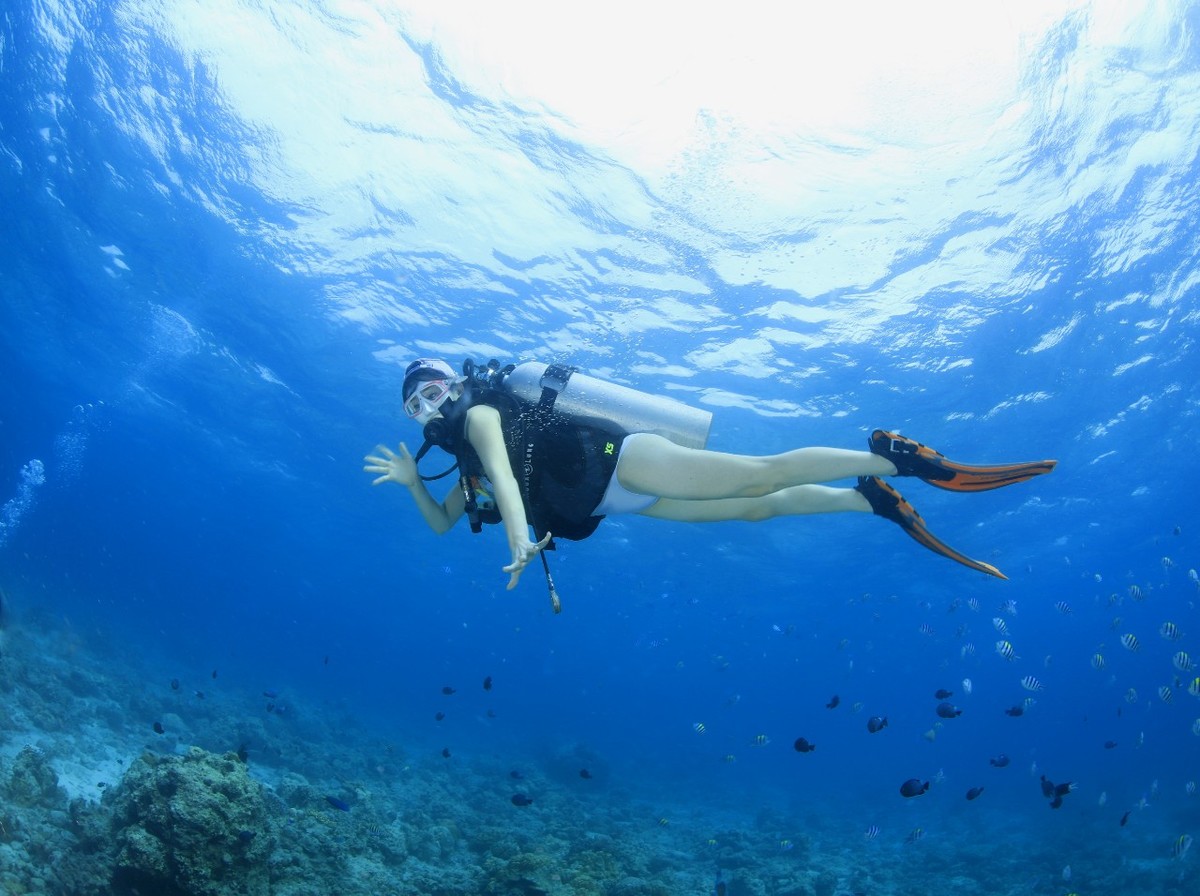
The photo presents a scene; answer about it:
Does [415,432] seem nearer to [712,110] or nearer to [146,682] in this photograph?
[146,682]

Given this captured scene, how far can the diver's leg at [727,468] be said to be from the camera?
516 centimetres

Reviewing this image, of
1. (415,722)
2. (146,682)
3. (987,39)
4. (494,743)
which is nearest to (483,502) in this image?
(987,39)

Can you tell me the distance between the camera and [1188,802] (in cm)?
2891

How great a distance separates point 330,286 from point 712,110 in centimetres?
1298

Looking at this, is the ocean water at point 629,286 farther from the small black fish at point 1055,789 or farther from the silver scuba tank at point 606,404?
the silver scuba tank at point 606,404

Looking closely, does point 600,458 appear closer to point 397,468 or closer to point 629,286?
point 397,468

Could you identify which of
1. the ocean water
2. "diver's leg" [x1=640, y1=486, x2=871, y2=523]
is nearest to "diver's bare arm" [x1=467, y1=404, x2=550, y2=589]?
"diver's leg" [x1=640, y1=486, x2=871, y2=523]

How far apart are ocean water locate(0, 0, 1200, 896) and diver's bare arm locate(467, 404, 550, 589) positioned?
252 inches

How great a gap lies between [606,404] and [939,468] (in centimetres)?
293

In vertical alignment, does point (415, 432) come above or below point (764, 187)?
above

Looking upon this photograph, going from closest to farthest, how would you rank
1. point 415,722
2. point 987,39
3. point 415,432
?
point 987,39 → point 415,432 → point 415,722

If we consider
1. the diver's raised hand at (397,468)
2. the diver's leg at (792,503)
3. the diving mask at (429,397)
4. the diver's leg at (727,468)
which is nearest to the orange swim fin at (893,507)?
the diver's leg at (792,503)

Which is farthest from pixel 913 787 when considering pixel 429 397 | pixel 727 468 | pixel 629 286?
pixel 629 286

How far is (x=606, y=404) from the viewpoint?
5645 millimetres
